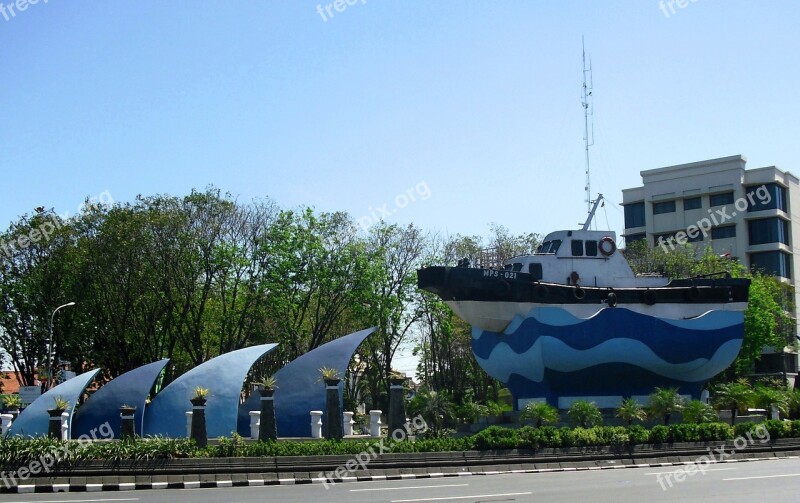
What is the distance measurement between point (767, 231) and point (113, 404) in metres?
56.6

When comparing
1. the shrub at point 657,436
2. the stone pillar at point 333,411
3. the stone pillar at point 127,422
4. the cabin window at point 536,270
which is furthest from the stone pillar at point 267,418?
the cabin window at point 536,270

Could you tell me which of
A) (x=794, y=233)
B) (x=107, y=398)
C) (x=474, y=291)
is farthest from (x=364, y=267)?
(x=794, y=233)

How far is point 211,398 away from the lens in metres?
28.1

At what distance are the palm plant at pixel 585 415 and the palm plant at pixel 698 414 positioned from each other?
374 centimetres

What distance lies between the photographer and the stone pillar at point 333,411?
2747 cm

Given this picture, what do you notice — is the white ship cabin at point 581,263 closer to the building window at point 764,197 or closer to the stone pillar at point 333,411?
the stone pillar at point 333,411

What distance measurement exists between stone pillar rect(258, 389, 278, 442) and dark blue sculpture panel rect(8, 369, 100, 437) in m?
6.16

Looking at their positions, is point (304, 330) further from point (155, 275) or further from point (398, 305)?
point (155, 275)

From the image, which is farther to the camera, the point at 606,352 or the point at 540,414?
the point at 606,352

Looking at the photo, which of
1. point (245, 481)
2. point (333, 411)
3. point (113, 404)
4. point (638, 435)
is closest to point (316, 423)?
point (333, 411)

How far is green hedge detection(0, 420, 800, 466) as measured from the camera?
883 inches

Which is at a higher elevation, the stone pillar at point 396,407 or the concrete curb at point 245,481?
the stone pillar at point 396,407

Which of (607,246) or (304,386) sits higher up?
(607,246)

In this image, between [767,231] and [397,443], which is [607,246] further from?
[767,231]
